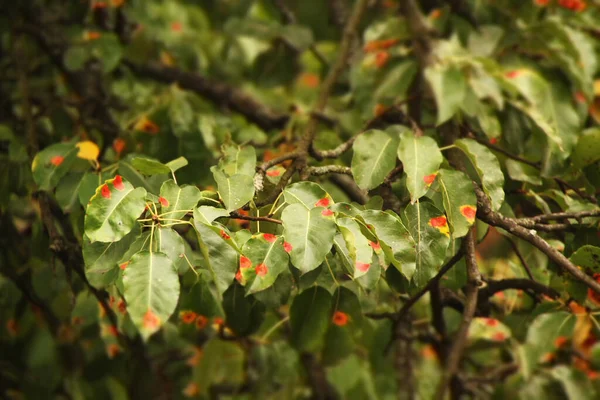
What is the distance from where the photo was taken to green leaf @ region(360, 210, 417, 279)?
86cm

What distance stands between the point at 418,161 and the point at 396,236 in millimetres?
145

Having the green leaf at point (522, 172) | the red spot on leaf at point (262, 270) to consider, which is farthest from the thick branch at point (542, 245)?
the red spot on leaf at point (262, 270)

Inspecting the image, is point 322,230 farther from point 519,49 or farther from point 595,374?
point 595,374

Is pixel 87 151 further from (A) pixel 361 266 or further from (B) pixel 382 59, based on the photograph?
(B) pixel 382 59

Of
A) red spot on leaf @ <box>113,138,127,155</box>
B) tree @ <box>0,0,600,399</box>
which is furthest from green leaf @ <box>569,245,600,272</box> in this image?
red spot on leaf @ <box>113,138,127,155</box>

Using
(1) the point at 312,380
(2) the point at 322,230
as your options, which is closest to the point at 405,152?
(2) the point at 322,230

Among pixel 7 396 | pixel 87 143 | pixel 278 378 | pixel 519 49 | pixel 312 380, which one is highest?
pixel 519 49

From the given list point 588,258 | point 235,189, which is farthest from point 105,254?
point 588,258

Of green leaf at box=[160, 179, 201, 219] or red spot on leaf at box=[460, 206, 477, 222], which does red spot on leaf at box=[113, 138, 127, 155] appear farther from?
red spot on leaf at box=[460, 206, 477, 222]

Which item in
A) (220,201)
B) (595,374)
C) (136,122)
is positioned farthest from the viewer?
(595,374)

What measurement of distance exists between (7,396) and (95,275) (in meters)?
1.03

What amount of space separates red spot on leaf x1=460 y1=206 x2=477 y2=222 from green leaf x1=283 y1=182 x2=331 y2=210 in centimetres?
18

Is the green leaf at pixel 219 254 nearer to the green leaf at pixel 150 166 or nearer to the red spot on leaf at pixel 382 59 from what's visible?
the green leaf at pixel 150 166

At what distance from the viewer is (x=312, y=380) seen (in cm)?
183
